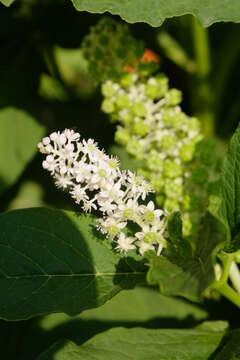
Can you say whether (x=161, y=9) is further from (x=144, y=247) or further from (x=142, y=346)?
(x=142, y=346)

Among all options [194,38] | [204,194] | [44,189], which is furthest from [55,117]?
[204,194]

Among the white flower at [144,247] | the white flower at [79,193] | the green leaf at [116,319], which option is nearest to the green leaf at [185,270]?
the white flower at [144,247]

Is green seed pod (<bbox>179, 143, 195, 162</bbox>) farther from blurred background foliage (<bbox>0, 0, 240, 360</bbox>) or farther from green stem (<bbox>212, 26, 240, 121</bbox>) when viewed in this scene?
green stem (<bbox>212, 26, 240, 121</bbox>)

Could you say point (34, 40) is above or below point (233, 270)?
above

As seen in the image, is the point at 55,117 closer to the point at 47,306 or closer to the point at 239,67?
the point at 239,67

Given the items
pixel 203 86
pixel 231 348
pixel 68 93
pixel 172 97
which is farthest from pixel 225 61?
pixel 231 348

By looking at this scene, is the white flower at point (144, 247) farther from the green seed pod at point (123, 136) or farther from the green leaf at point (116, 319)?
the green leaf at point (116, 319)
